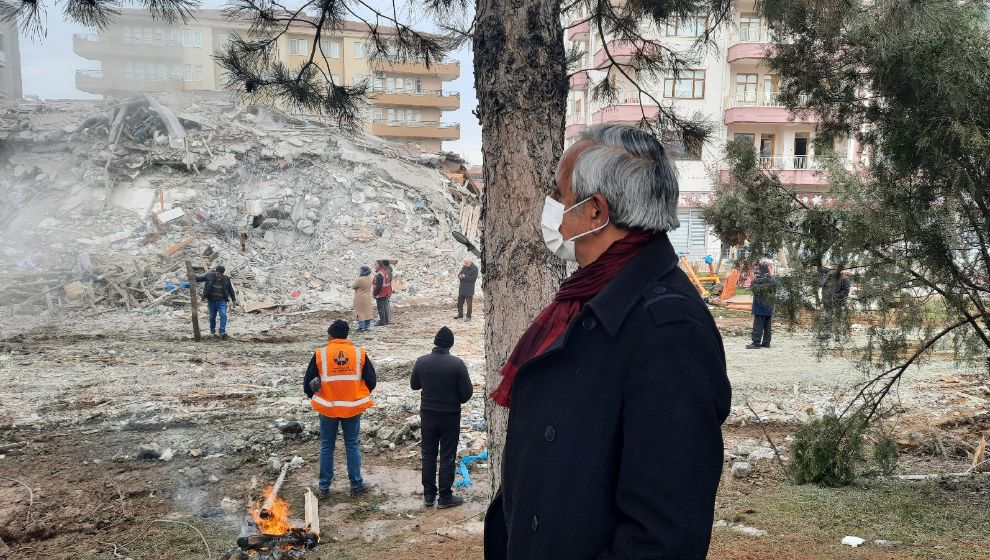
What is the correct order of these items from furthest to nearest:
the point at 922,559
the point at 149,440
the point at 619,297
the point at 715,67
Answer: the point at 715,67, the point at 149,440, the point at 922,559, the point at 619,297

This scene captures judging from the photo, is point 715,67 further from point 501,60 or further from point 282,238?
point 501,60

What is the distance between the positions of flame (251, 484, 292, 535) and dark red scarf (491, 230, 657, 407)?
5073mm

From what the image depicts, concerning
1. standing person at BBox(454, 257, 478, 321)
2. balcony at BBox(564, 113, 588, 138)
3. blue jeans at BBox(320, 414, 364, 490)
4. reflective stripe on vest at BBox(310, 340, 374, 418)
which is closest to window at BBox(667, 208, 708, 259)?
balcony at BBox(564, 113, 588, 138)

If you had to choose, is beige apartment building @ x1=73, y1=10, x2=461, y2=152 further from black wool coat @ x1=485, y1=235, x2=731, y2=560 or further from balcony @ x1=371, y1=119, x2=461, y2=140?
black wool coat @ x1=485, y1=235, x2=731, y2=560

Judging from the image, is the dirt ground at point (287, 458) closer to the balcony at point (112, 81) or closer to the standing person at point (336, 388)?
the standing person at point (336, 388)

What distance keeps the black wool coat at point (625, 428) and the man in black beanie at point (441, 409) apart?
538 centimetres

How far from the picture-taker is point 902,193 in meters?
5.55

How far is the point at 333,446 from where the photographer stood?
7.47 metres

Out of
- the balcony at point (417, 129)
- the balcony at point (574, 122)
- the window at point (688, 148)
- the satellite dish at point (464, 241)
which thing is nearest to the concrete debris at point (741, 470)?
the window at point (688, 148)

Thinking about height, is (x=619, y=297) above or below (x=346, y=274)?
above

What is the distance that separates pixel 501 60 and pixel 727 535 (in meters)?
4.08

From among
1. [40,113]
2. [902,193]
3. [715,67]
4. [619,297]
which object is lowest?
[619,297]

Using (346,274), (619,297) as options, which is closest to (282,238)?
(346,274)

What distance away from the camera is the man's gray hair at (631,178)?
1.78 m
